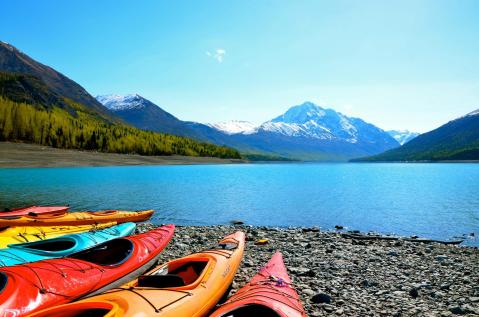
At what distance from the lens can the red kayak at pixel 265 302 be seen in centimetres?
689

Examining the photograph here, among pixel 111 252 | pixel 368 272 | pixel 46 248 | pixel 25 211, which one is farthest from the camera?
pixel 25 211

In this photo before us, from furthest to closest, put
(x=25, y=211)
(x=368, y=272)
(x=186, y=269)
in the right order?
(x=25, y=211) < (x=368, y=272) < (x=186, y=269)

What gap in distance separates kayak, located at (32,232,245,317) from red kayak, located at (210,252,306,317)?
2.23ft

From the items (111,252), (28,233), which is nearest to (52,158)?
(28,233)

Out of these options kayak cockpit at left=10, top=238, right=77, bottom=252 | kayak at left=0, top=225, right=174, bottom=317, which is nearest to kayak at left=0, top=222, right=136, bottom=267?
kayak cockpit at left=10, top=238, right=77, bottom=252

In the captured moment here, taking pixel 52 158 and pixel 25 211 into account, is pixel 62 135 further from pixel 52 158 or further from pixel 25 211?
pixel 25 211

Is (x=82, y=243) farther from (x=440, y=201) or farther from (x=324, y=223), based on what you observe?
(x=440, y=201)

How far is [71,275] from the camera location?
342 inches

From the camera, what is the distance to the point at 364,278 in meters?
12.3

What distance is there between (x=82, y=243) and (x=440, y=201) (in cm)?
3967

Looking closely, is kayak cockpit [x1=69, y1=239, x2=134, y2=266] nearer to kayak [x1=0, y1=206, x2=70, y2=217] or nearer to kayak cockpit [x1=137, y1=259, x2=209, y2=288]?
kayak cockpit [x1=137, y1=259, x2=209, y2=288]

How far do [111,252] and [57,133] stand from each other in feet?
420

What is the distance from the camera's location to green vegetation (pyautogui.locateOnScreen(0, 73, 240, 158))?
116000 millimetres

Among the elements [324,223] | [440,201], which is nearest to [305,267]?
[324,223]
